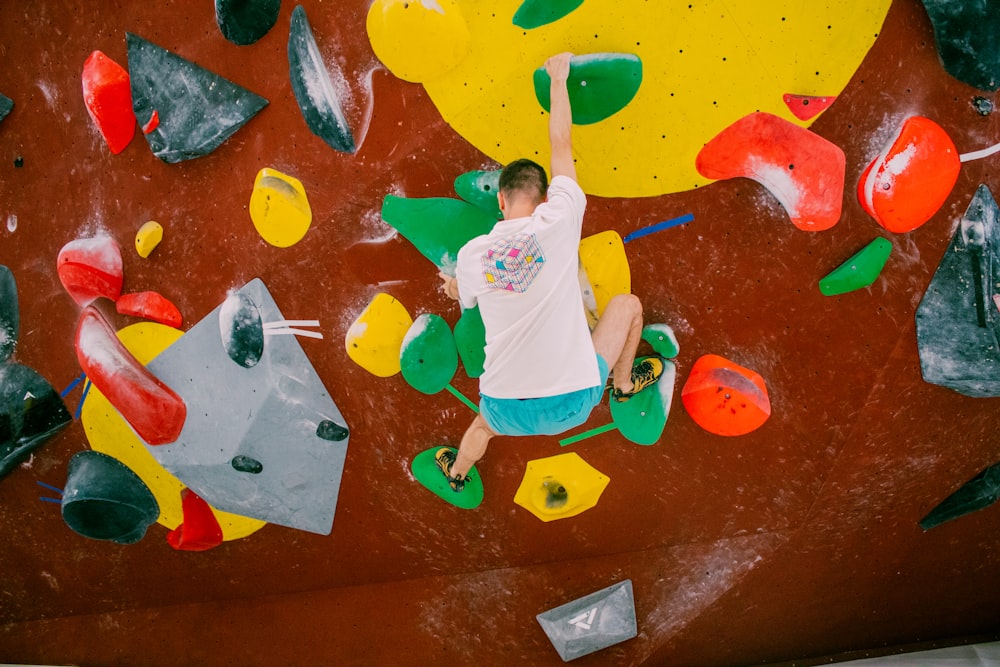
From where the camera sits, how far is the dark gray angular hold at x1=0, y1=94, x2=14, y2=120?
283 cm

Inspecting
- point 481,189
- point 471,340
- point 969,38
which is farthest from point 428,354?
point 969,38

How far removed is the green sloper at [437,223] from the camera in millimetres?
2443

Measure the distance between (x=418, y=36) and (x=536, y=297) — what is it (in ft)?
3.40

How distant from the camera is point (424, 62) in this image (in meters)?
Result: 2.36

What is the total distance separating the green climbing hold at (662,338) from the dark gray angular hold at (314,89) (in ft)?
4.16

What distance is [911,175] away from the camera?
226 centimetres

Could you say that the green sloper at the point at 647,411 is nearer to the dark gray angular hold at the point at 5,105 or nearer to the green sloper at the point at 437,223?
the green sloper at the point at 437,223

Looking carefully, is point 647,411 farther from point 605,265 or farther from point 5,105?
point 5,105

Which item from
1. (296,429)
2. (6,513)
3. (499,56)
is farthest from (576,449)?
(6,513)

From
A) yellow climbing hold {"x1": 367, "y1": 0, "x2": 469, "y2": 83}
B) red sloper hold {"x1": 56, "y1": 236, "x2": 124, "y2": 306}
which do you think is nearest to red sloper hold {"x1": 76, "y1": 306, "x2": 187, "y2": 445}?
red sloper hold {"x1": 56, "y1": 236, "x2": 124, "y2": 306}

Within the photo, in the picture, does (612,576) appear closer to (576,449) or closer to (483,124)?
(576,449)

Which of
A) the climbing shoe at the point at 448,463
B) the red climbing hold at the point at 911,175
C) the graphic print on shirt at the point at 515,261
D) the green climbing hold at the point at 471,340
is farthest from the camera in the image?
the climbing shoe at the point at 448,463

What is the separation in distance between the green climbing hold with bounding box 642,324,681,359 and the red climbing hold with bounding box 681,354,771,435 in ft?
0.36

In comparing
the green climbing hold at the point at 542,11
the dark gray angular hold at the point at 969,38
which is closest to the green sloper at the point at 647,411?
the green climbing hold at the point at 542,11
